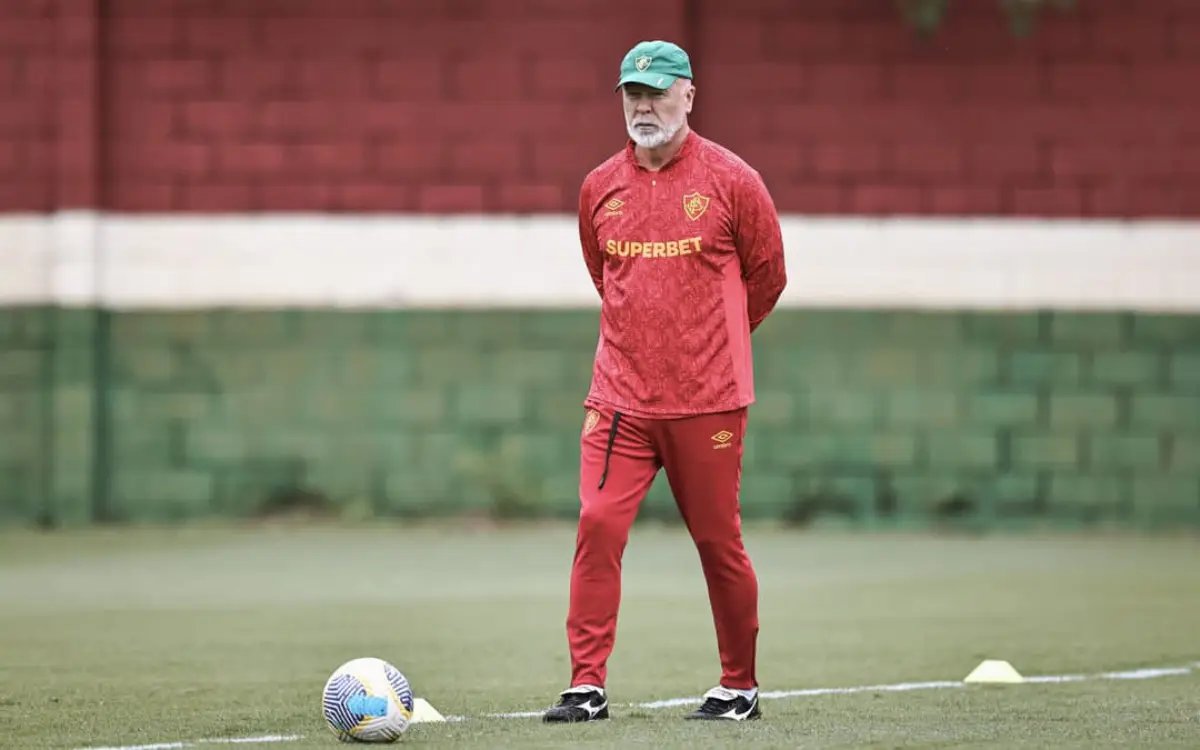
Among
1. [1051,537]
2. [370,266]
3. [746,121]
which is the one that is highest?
[746,121]

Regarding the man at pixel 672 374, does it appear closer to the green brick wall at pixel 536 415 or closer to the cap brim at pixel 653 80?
the cap brim at pixel 653 80

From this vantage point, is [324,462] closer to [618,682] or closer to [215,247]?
[215,247]

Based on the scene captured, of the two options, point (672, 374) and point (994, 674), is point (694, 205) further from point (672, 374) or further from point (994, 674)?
point (994, 674)

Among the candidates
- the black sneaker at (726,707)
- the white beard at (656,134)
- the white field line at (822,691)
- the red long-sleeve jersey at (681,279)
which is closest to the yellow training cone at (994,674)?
the white field line at (822,691)

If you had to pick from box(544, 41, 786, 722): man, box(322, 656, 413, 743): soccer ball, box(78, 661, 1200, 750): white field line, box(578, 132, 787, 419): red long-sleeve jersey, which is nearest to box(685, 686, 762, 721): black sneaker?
box(544, 41, 786, 722): man

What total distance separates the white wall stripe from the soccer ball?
984 centimetres

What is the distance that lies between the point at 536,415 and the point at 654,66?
970 cm

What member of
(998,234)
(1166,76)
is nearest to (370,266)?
(998,234)

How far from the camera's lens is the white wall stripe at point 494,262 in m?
16.4

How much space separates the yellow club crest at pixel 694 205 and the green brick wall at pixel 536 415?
369 inches

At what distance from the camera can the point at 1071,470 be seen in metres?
16.7

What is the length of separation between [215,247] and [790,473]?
484 centimetres

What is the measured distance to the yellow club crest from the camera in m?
7.14

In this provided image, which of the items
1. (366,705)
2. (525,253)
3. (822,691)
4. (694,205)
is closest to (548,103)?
(525,253)
